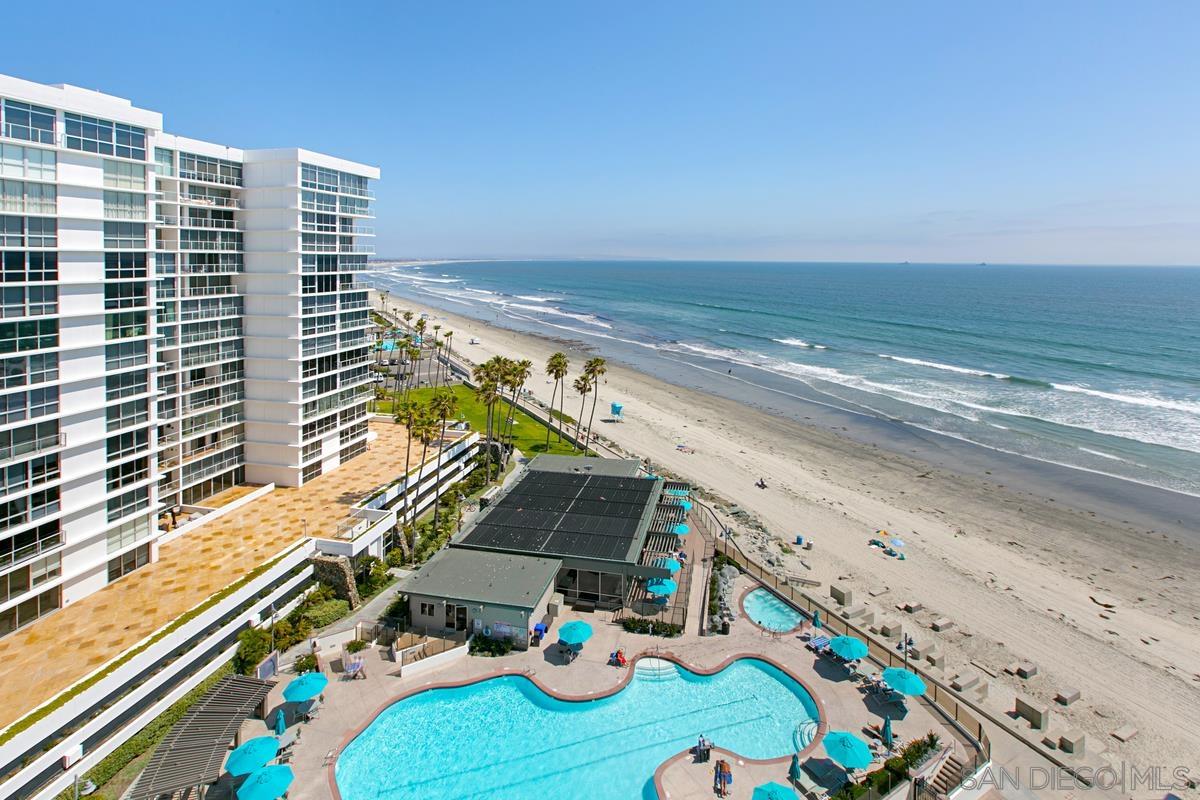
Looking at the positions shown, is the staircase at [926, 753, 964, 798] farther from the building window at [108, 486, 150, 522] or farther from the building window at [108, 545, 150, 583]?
the building window at [108, 486, 150, 522]

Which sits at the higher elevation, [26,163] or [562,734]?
[26,163]

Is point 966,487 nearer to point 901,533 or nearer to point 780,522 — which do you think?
point 901,533

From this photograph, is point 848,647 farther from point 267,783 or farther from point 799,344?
point 799,344

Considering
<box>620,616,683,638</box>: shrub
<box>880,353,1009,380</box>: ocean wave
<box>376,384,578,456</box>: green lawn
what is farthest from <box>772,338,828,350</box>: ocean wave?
<box>620,616,683,638</box>: shrub

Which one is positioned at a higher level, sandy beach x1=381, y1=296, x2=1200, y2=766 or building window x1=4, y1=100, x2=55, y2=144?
building window x1=4, y1=100, x2=55, y2=144

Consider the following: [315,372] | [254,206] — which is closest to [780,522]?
[315,372]

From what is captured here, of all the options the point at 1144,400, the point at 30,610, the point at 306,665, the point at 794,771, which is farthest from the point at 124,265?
the point at 1144,400

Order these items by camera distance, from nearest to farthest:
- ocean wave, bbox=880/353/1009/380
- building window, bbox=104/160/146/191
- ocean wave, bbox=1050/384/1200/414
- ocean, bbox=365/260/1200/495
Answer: building window, bbox=104/160/146/191, ocean, bbox=365/260/1200/495, ocean wave, bbox=1050/384/1200/414, ocean wave, bbox=880/353/1009/380
